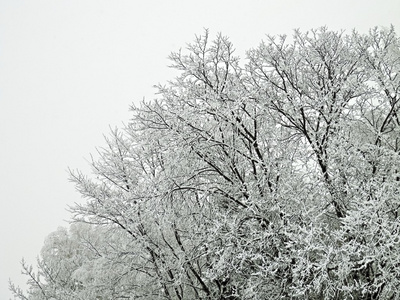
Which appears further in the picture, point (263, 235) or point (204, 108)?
point (204, 108)

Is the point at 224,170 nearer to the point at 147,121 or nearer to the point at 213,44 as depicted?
the point at 147,121

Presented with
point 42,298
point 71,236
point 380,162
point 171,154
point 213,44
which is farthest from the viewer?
point 71,236

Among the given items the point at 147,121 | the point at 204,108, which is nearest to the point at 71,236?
the point at 147,121

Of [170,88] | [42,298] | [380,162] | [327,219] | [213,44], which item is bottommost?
[327,219]

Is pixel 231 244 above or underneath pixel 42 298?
underneath

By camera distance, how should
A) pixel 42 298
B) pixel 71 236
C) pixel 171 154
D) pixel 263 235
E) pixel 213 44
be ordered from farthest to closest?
1. pixel 71 236
2. pixel 42 298
3. pixel 213 44
4. pixel 171 154
5. pixel 263 235

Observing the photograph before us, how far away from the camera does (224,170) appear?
20.7 ft

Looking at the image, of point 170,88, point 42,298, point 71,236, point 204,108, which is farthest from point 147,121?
point 71,236

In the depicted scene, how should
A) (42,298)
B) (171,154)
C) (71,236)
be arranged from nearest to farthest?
(171,154)
(42,298)
(71,236)

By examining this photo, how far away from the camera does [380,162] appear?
17.3 ft

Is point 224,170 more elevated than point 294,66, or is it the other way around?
point 294,66

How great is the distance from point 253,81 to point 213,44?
1033mm

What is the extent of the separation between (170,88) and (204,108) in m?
0.94

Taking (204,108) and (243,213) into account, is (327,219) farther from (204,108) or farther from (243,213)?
(204,108)
